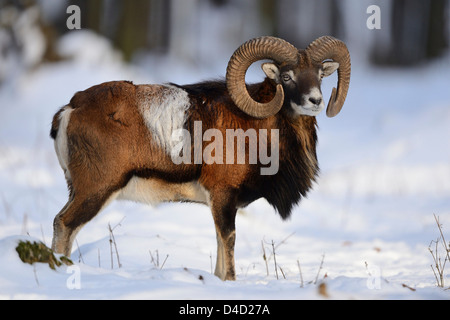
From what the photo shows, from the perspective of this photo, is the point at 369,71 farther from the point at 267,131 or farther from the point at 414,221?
the point at 267,131

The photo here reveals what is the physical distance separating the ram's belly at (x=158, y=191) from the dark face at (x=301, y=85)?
1484mm

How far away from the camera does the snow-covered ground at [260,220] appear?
582 cm

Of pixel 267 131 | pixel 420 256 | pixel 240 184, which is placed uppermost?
pixel 267 131

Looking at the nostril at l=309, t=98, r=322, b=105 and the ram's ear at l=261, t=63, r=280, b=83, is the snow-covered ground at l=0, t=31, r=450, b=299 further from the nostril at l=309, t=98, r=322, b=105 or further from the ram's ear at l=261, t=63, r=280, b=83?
the ram's ear at l=261, t=63, r=280, b=83

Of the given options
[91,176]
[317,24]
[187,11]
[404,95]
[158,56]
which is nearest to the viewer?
[91,176]

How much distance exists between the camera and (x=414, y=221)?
500 inches

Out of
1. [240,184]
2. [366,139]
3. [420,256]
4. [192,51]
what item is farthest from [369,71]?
[240,184]

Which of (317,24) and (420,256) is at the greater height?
(317,24)

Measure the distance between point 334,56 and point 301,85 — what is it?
2.74ft

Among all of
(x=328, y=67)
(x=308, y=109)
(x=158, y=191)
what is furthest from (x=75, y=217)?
(x=328, y=67)

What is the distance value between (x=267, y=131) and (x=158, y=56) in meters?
25.6

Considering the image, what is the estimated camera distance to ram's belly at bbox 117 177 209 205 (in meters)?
7.60

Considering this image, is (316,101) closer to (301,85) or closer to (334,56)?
(301,85)

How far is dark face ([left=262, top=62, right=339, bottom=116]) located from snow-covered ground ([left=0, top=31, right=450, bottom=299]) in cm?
178
